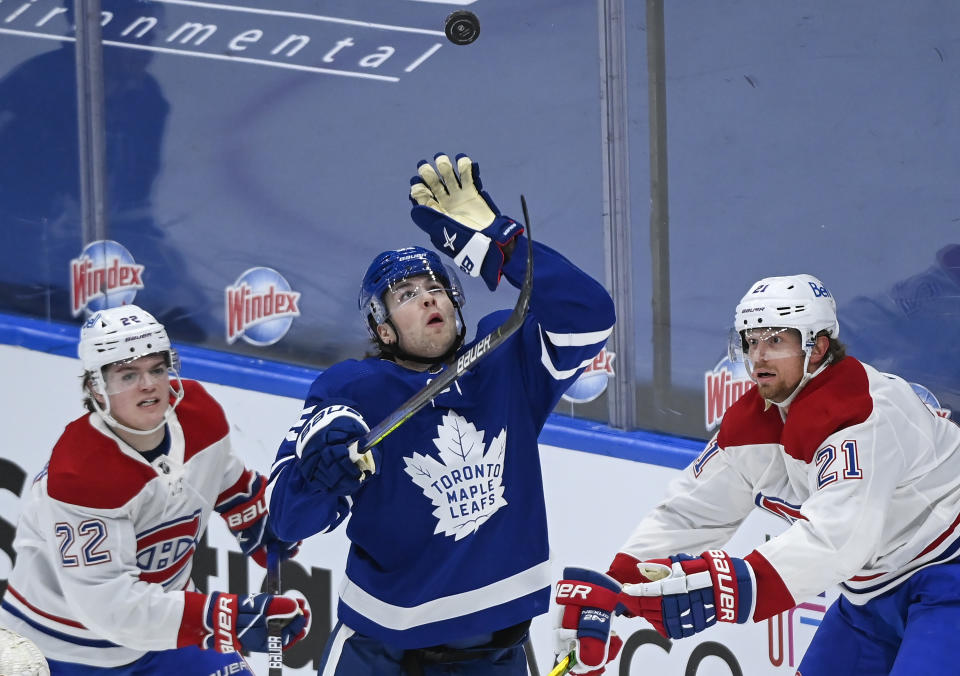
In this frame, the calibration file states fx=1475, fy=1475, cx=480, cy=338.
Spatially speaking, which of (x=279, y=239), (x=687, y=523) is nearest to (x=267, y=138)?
(x=279, y=239)

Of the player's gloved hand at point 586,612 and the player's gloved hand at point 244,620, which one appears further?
the player's gloved hand at point 244,620

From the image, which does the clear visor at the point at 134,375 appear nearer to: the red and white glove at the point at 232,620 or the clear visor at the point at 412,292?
the red and white glove at the point at 232,620

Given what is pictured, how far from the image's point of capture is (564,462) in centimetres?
385

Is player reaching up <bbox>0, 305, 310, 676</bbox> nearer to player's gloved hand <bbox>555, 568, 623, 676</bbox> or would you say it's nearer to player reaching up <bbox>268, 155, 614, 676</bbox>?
player reaching up <bbox>268, 155, 614, 676</bbox>

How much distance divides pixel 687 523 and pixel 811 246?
0.89 metres

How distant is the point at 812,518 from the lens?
2.59m

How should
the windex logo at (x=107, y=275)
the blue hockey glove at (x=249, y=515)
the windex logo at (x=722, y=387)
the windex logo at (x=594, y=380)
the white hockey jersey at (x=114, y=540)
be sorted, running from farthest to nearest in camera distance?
the windex logo at (x=107, y=275), the windex logo at (x=594, y=380), the windex logo at (x=722, y=387), the blue hockey glove at (x=249, y=515), the white hockey jersey at (x=114, y=540)

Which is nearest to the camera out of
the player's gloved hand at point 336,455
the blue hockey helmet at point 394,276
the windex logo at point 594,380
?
the player's gloved hand at point 336,455

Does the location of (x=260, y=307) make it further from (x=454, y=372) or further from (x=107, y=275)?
(x=454, y=372)

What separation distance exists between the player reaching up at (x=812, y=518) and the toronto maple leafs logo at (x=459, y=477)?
0.66ft

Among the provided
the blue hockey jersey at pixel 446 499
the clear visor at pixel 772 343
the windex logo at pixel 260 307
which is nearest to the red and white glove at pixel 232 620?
the blue hockey jersey at pixel 446 499

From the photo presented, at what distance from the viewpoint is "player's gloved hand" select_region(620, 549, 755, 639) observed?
257cm

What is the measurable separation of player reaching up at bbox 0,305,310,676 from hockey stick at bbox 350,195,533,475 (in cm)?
62

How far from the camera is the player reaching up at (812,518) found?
2.58 m
